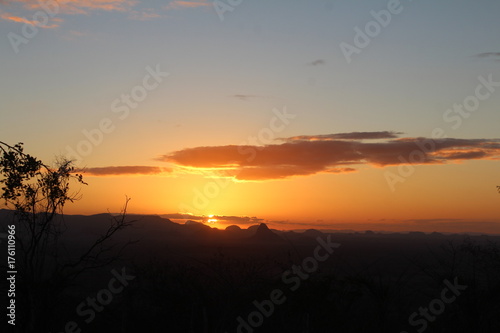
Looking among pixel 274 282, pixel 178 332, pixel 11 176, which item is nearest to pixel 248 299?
pixel 274 282

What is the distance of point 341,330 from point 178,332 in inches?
392

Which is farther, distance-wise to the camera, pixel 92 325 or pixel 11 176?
pixel 92 325

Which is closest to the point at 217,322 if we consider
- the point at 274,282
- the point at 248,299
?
the point at 248,299

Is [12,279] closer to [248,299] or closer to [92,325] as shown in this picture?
[248,299]

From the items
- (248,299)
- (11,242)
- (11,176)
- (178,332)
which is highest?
(11,176)

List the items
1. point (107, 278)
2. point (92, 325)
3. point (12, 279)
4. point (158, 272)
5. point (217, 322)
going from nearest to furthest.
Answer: point (12, 279) < point (217, 322) < point (158, 272) < point (92, 325) < point (107, 278)

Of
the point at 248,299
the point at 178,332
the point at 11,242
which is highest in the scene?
the point at 11,242

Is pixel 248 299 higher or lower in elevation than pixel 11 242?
lower

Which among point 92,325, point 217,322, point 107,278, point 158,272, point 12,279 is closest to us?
point 12,279

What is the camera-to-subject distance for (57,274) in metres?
18.8

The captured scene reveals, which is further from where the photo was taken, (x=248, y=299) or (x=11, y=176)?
(x=248, y=299)

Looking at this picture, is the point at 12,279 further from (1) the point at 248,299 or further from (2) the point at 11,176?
(1) the point at 248,299

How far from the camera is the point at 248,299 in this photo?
27812mm

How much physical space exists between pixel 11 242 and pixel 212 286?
12.5 meters
